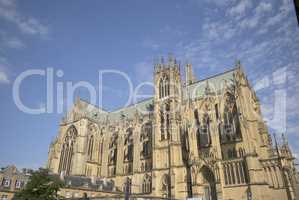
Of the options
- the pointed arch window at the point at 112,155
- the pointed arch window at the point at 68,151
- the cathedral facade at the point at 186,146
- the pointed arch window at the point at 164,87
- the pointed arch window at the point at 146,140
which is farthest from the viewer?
the pointed arch window at the point at 68,151

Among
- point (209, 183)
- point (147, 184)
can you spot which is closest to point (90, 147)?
point (147, 184)

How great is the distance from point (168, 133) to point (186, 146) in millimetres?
4156

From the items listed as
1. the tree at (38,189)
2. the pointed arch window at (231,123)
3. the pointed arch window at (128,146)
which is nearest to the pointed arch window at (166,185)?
the pointed arch window at (231,123)

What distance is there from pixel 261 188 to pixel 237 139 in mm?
8607

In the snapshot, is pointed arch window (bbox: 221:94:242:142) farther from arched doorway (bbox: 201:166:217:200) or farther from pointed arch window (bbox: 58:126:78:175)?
pointed arch window (bbox: 58:126:78:175)

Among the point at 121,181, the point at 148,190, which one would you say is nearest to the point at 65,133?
the point at 121,181

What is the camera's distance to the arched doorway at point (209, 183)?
37.0 m

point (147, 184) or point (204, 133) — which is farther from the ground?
point (204, 133)

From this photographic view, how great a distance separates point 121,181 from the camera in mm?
50062

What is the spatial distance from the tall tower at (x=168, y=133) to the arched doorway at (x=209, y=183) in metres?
3.60

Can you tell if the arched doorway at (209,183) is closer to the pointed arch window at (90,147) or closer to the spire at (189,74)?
the spire at (189,74)

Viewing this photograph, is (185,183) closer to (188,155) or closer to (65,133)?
(188,155)

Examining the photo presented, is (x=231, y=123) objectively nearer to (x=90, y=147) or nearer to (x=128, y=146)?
(x=128, y=146)

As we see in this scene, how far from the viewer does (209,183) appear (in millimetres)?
38031
